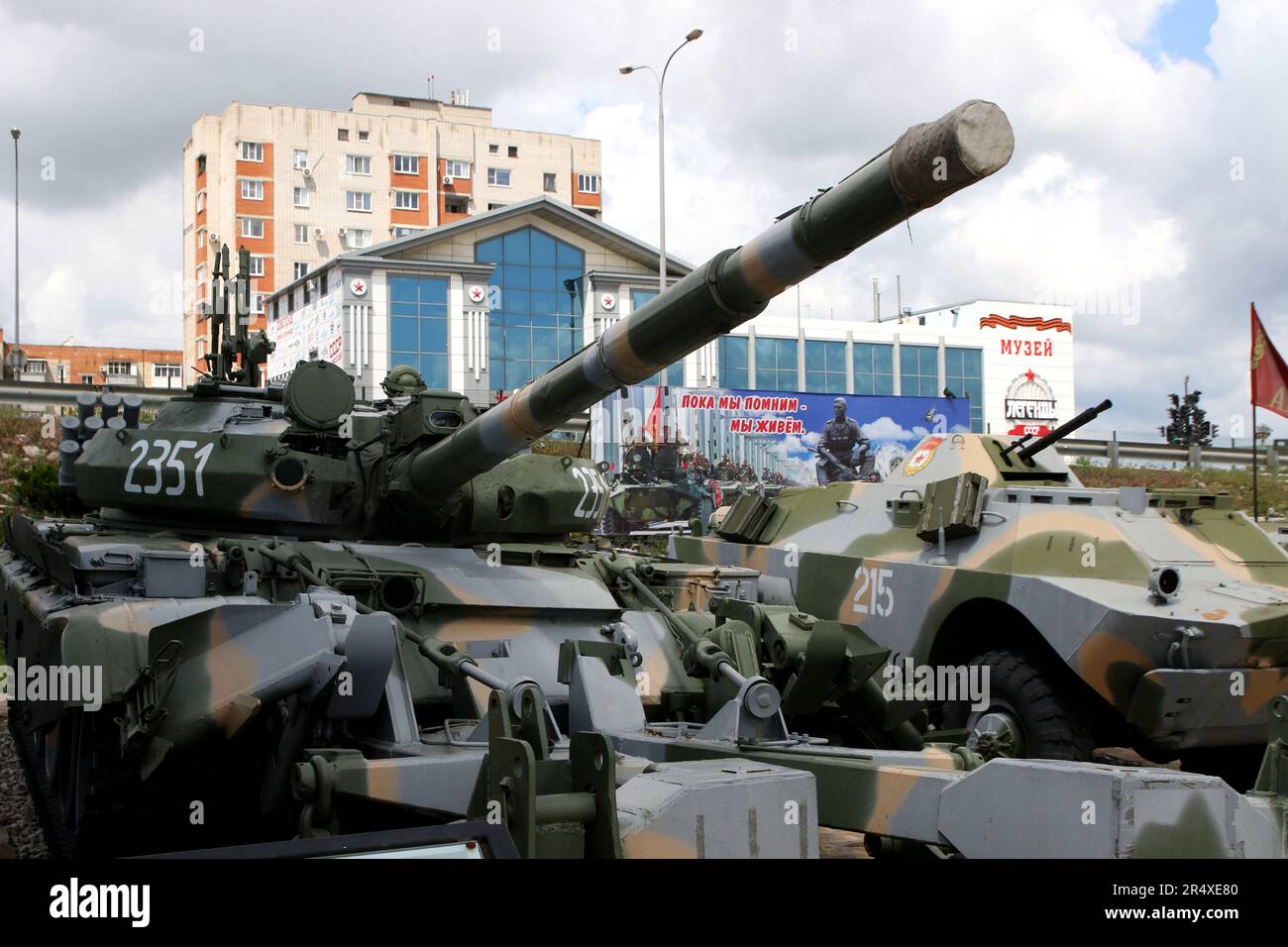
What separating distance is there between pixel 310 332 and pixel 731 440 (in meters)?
14.2

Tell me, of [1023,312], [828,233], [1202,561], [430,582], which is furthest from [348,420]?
[1023,312]

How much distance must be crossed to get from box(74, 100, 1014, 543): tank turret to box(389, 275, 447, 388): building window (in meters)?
25.9

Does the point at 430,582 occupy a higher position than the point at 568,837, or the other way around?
the point at 430,582

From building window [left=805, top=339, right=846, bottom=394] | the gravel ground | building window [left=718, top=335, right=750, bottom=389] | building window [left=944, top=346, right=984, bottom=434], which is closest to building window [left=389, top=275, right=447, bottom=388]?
building window [left=718, top=335, right=750, bottom=389]

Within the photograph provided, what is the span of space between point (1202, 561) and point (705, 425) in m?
17.2

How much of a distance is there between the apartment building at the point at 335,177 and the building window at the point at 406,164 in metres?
0.05

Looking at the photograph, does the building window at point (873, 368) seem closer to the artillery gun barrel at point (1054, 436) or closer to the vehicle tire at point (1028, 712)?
the artillery gun barrel at point (1054, 436)

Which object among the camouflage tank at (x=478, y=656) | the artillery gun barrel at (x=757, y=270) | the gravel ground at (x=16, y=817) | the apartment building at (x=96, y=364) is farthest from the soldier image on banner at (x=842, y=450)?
the apartment building at (x=96, y=364)

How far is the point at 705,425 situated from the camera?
2814cm

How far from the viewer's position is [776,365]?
4088 centimetres

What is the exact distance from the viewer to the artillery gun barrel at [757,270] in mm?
5027

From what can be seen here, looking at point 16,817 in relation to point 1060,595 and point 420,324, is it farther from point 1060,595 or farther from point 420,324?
point 420,324

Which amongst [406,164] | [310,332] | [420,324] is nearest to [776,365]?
[420,324]
